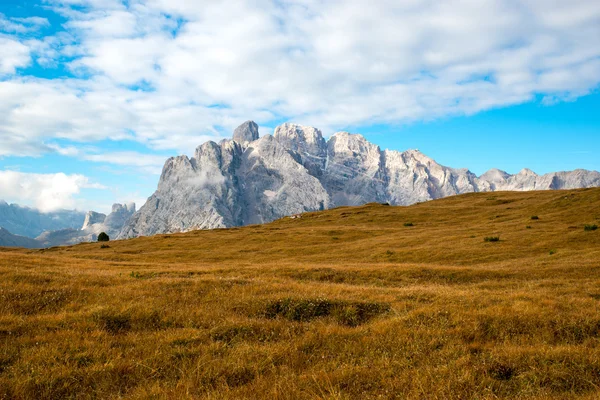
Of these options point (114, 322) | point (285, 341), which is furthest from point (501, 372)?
point (114, 322)

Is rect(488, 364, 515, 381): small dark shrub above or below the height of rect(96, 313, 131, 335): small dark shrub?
below

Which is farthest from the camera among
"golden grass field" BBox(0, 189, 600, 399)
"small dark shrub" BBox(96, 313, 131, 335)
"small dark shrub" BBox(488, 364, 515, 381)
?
"small dark shrub" BBox(96, 313, 131, 335)

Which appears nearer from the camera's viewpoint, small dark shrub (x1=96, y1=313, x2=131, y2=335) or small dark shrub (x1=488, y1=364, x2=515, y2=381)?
small dark shrub (x1=488, y1=364, x2=515, y2=381)

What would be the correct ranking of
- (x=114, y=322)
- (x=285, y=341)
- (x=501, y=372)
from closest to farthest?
1. (x=501, y=372)
2. (x=285, y=341)
3. (x=114, y=322)

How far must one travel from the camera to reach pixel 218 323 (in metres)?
10.8

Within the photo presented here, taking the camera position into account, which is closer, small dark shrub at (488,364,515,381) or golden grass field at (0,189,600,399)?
golden grass field at (0,189,600,399)

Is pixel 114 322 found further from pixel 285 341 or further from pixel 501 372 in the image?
pixel 501 372

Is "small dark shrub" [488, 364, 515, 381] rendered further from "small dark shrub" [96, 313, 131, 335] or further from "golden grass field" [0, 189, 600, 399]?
"small dark shrub" [96, 313, 131, 335]

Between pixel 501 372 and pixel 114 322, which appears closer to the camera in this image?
pixel 501 372

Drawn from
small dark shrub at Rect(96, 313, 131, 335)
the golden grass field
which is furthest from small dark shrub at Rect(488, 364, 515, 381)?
small dark shrub at Rect(96, 313, 131, 335)

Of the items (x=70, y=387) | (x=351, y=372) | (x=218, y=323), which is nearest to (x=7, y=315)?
(x=70, y=387)

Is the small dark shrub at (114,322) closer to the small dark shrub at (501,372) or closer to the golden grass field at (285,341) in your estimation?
the golden grass field at (285,341)

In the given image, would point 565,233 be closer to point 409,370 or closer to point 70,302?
point 409,370

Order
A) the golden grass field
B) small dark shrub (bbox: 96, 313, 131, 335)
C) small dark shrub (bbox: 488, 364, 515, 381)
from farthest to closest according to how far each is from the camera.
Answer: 1. small dark shrub (bbox: 96, 313, 131, 335)
2. small dark shrub (bbox: 488, 364, 515, 381)
3. the golden grass field
